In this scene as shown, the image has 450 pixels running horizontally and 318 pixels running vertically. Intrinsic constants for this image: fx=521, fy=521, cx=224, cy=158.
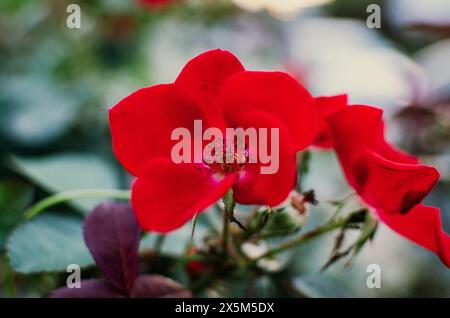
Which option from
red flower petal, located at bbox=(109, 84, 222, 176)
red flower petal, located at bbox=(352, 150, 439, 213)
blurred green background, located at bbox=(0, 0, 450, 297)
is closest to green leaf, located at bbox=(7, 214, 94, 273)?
blurred green background, located at bbox=(0, 0, 450, 297)

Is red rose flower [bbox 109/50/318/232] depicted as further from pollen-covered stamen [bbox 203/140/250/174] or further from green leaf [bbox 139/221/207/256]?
green leaf [bbox 139/221/207/256]

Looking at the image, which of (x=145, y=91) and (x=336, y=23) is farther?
(x=336, y=23)

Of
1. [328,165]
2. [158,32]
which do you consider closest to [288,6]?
[158,32]

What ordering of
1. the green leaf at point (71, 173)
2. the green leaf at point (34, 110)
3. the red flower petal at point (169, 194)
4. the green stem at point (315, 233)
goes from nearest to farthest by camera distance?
the red flower petal at point (169, 194), the green stem at point (315, 233), the green leaf at point (71, 173), the green leaf at point (34, 110)

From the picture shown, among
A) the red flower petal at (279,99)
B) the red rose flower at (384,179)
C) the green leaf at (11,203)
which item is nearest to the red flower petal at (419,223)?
the red rose flower at (384,179)

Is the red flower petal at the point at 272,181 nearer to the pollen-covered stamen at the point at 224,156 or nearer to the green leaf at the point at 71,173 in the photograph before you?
the pollen-covered stamen at the point at 224,156
